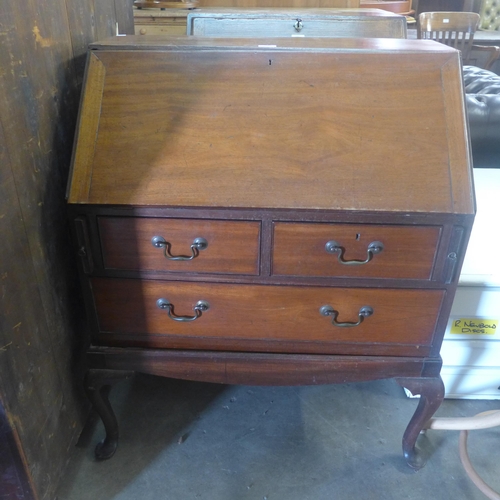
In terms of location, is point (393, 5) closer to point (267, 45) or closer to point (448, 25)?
point (448, 25)

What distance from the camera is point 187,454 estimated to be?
4.45ft

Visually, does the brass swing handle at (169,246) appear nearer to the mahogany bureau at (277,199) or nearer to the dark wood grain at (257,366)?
the mahogany bureau at (277,199)

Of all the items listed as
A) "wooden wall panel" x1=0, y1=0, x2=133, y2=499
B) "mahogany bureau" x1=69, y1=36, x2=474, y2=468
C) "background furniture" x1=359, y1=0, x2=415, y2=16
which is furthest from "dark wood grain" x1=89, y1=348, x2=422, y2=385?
"background furniture" x1=359, y1=0, x2=415, y2=16

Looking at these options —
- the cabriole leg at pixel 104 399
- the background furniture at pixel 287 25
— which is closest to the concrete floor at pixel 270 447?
the cabriole leg at pixel 104 399

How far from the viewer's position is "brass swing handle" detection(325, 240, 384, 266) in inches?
39.1

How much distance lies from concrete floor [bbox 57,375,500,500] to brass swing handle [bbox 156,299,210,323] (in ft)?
1.59

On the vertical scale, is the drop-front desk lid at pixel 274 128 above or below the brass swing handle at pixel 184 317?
Result: above

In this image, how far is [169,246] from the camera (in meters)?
1.02

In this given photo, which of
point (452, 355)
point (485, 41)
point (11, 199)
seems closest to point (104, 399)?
point (11, 199)

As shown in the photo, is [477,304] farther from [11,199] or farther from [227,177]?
[11,199]

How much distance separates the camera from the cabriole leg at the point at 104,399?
1.18m

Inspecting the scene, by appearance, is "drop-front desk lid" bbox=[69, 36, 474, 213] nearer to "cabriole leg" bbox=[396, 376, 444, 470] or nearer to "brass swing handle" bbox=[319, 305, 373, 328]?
"brass swing handle" bbox=[319, 305, 373, 328]

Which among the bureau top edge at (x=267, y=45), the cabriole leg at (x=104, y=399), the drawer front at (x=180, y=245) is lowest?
the cabriole leg at (x=104, y=399)

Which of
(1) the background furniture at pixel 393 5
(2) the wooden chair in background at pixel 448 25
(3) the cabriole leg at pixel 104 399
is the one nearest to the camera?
(3) the cabriole leg at pixel 104 399
